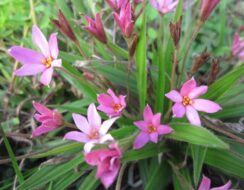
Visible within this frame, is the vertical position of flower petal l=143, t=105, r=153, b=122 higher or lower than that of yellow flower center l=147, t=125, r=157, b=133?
higher

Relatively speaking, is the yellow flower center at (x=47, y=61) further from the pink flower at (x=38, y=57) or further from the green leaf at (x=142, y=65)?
the green leaf at (x=142, y=65)

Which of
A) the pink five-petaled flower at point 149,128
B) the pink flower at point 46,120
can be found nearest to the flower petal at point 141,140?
the pink five-petaled flower at point 149,128

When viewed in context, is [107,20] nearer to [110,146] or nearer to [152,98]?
[152,98]

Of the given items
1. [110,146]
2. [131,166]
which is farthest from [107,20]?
[110,146]

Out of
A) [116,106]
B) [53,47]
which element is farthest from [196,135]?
[53,47]

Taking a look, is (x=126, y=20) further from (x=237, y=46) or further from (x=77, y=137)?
(x=237, y=46)

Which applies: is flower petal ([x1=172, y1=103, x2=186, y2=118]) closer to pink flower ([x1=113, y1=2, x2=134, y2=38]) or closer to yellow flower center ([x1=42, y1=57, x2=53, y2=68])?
pink flower ([x1=113, y1=2, x2=134, y2=38])

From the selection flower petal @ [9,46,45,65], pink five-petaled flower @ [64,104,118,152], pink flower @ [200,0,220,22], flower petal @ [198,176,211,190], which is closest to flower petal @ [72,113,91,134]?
pink five-petaled flower @ [64,104,118,152]
